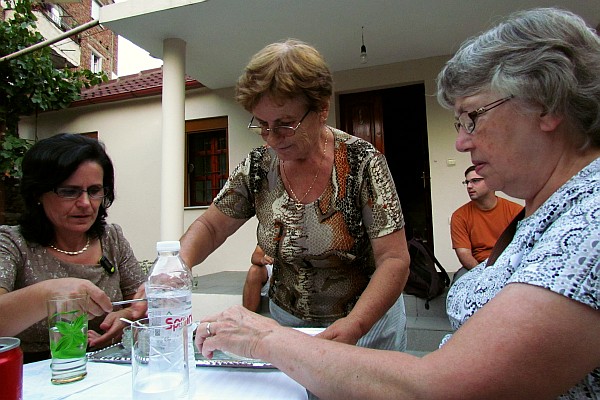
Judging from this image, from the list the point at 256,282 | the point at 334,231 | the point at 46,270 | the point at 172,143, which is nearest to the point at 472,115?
the point at 334,231

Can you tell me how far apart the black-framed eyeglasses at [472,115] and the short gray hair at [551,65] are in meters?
0.02

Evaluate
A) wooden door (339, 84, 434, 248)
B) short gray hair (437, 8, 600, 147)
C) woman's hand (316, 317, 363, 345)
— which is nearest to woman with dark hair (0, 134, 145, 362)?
woman's hand (316, 317, 363, 345)

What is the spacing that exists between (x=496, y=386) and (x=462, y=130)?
2.27ft

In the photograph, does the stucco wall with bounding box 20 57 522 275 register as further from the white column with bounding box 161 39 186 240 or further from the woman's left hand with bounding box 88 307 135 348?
the woman's left hand with bounding box 88 307 135 348

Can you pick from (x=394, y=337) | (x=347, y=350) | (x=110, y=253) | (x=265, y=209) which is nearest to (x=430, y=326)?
(x=394, y=337)

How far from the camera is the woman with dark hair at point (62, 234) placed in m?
1.59

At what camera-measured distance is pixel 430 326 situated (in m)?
3.52

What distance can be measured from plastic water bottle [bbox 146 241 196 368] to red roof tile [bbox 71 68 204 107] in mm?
6093

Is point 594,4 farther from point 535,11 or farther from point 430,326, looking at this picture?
point 535,11

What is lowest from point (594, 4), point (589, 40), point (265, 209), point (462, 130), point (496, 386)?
point (496, 386)

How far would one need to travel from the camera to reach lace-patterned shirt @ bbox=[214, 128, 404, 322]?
1.54 m

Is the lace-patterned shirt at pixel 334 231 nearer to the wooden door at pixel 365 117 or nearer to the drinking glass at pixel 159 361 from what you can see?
the drinking glass at pixel 159 361

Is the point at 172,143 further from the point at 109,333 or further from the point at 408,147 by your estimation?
the point at 408,147

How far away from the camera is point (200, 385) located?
41.4 inches
